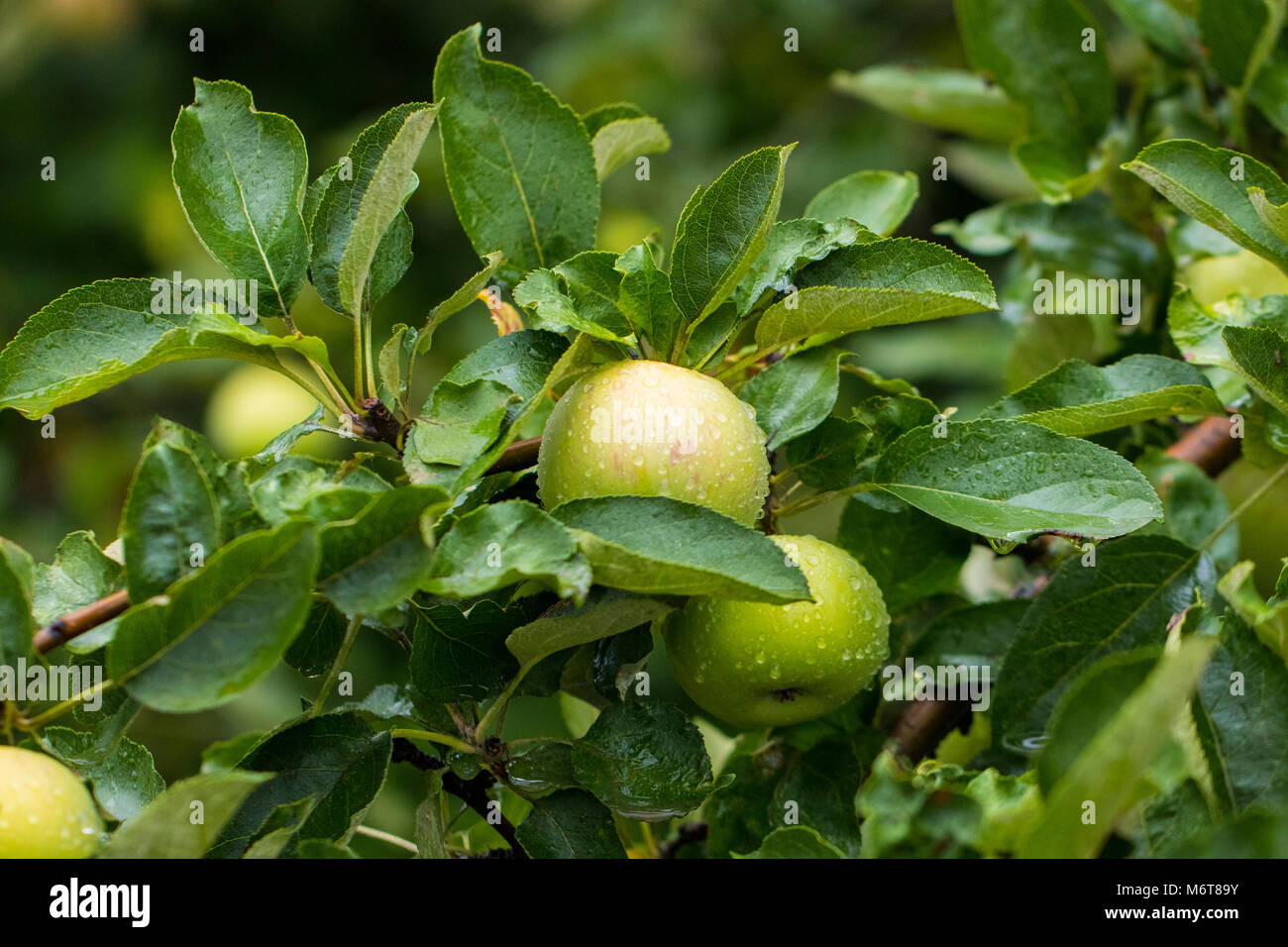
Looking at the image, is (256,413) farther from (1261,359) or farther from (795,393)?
(1261,359)

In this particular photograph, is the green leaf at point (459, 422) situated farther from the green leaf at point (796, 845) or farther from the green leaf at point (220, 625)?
the green leaf at point (796, 845)

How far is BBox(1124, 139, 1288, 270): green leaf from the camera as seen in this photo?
0.74 meters

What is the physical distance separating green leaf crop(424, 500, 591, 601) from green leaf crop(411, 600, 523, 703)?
79 millimetres

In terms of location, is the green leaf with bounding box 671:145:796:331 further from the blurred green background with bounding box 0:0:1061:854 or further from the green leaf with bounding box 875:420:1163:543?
the blurred green background with bounding box 0:0:1061:854

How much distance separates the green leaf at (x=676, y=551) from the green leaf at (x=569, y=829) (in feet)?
0.62

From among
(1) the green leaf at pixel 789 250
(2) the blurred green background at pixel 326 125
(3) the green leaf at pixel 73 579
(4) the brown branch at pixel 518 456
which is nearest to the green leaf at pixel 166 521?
(3) the green leaf at pixel 73 579

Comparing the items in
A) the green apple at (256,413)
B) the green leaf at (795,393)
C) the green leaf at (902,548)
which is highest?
the green leaf at (795,393)

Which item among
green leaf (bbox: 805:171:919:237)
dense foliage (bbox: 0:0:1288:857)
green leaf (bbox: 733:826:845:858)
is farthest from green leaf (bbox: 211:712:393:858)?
green leaf (bbox: 805:171:919:237)

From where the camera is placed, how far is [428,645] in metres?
0.67

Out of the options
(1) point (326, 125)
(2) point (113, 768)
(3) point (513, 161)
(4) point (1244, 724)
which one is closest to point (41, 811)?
(2) point (113, 768)

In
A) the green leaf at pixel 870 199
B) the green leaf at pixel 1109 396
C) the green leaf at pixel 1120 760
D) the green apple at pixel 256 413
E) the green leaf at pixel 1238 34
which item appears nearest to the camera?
the green leaf at pixel 1120 760

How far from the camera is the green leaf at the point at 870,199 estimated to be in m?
0.87

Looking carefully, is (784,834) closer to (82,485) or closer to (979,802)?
(979,802)
